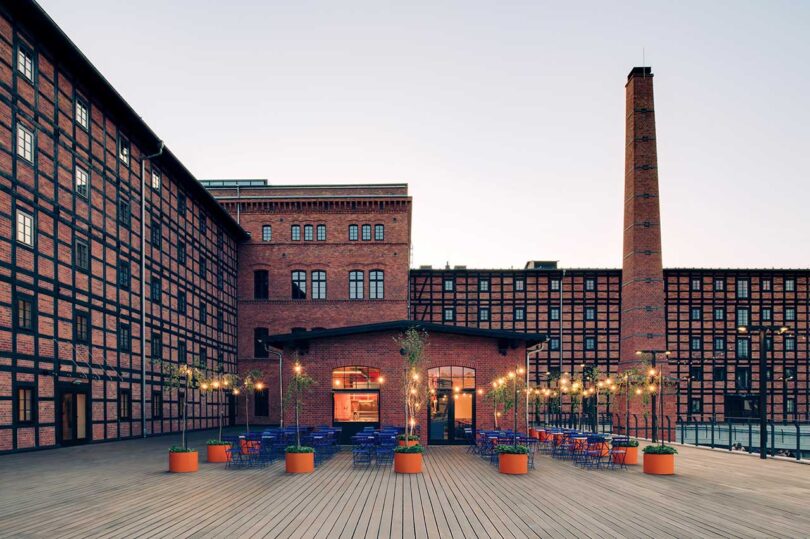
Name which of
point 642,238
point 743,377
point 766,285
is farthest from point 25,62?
point 766,285

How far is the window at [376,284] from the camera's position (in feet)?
138

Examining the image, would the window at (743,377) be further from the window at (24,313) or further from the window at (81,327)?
the window at (24,313)

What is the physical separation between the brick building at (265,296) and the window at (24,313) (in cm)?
7

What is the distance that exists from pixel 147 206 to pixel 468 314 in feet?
97.1

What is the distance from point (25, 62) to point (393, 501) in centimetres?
1839

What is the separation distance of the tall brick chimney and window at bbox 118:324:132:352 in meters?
26.4

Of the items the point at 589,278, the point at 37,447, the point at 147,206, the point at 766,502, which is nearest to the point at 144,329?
the point at 147,206

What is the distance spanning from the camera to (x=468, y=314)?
167 ft

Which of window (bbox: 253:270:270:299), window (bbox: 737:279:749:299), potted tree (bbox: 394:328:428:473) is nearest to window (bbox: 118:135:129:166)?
potted tree (bbox: 394:328:428:473)

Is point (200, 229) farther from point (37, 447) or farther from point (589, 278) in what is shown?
point (589, 278)

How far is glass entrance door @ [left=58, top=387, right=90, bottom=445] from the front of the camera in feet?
68.3

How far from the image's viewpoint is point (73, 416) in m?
21.4

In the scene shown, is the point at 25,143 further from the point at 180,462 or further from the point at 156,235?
the point at 180,462

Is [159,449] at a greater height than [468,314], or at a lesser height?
lesser
